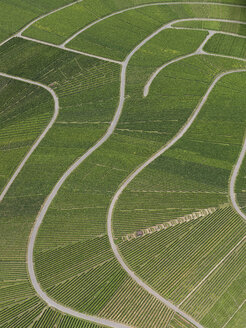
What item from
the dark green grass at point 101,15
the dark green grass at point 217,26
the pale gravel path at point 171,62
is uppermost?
the dark green grass at point 101,15

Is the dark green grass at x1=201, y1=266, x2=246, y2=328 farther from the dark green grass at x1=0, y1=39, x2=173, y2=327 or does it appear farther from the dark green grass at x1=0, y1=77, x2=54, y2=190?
the dark green grass at x1=0, y1=77, x2=54, y2=190

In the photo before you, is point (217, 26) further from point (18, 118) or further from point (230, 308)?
point (230, 308)

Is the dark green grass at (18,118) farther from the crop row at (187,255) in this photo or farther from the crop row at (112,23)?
the crop row at (187,255)

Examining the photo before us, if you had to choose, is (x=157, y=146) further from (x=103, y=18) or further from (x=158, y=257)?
(x=103, y=18)

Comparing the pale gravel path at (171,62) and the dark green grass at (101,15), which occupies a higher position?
the dark green grass at (101,15)

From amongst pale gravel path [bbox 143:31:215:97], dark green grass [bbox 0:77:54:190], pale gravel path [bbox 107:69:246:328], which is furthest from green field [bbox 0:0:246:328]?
pale gravel path [bbox 143:31:215:97]

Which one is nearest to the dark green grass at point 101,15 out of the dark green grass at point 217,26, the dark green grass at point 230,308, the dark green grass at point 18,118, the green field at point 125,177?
the green field at point 125,177

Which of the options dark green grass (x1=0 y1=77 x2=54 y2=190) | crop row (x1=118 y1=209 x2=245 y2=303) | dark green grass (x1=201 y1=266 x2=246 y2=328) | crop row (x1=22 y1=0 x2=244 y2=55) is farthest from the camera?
crop row (x1=22 y1=0 x2=244 y2=55)

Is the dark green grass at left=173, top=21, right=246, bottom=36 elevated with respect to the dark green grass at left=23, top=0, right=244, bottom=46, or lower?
lower
